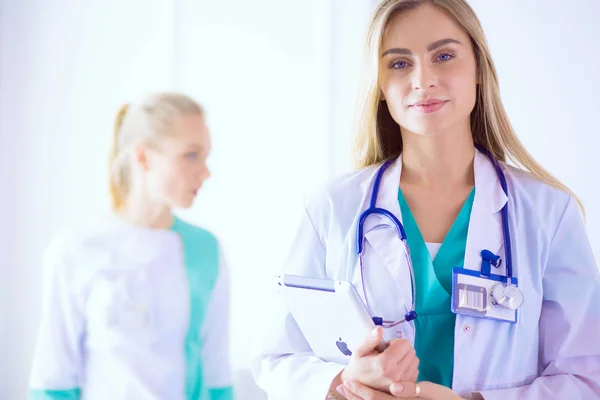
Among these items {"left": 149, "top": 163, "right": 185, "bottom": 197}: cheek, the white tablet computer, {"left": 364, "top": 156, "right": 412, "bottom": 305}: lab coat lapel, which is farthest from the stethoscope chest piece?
{"left": 149, "top": 163, "right": 185, "bottom": 197}: cheek

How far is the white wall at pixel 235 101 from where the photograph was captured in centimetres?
130

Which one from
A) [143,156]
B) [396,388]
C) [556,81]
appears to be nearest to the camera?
[396,388]

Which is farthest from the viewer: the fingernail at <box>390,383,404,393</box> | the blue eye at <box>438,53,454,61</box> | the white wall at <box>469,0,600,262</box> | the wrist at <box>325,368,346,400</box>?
the white wall at <box>469,0,600,262</box>

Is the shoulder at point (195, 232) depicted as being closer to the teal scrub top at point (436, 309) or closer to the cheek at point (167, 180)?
the cheek at point (167, 180)

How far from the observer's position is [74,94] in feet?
4.48

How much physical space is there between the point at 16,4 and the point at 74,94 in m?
0.19

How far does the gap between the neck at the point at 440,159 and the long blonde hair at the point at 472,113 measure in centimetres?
6

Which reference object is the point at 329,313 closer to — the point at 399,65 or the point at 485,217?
the point at 485,217

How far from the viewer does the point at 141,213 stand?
1271mm

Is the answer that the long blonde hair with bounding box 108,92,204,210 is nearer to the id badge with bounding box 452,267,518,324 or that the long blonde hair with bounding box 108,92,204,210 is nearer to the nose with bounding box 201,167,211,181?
the nose with bounding box 201,167,211,181

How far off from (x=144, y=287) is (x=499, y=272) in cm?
66

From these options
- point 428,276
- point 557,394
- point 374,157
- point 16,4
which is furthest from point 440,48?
point 16,4

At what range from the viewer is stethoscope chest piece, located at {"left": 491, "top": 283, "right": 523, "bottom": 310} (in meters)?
1.29

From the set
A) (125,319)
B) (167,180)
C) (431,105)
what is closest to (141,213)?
(167,180)
